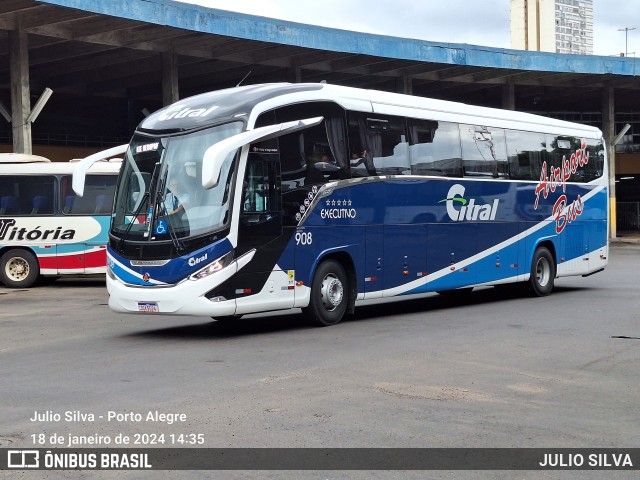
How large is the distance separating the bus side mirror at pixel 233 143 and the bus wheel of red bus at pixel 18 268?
1247 centimetres

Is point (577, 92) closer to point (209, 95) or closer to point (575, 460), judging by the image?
point (209, 95)

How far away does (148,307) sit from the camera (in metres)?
12.6

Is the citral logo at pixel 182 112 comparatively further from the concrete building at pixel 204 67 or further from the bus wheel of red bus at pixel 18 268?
the concrete building at pixel 204 67

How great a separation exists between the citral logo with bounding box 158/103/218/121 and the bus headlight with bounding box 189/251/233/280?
6.89 feet

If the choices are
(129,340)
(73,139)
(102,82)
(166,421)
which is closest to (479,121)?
(129,340)

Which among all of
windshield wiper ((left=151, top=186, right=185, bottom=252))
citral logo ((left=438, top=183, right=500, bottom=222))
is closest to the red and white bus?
citral logo ((left=438, top=183, right=500, bottom=222))

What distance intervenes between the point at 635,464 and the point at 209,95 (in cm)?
903

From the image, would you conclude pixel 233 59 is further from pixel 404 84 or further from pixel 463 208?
pixel 463 208

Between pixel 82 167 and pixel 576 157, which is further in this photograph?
pixel 576 157

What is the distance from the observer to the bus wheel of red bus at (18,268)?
23.8 meters

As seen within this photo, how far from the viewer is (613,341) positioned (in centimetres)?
1234

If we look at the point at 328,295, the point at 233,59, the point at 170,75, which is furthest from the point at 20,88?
the point at 328,295

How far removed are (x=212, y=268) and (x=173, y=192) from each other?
1.18 metres

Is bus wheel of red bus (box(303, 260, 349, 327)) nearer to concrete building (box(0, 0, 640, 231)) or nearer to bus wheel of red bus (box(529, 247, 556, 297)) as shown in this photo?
bus wheel of red bus (box(529, 247, 556, 297))
